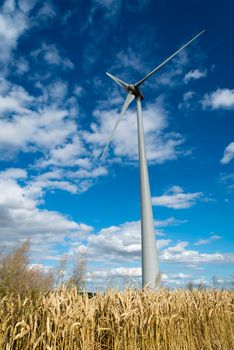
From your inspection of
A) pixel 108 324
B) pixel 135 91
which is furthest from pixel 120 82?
pixel 108 324

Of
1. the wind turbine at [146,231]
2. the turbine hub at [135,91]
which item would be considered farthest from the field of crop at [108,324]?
the turbine hub at [135,91]

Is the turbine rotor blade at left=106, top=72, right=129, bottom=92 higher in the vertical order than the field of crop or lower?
higher

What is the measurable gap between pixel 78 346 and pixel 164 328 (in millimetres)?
2972

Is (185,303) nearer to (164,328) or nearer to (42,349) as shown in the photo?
(164,328)

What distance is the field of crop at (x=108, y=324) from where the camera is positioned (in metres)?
6.23

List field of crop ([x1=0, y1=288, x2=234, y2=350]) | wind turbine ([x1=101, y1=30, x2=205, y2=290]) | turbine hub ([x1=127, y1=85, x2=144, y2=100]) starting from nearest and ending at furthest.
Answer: field of crop ([x1=0, y1=288, x2=234, y2=350]) < wind turbine ([x1=101, y1=30, x2=205, y2=290]) < turbine hub ([x1=127, y1=85, x2=144, y2=100])

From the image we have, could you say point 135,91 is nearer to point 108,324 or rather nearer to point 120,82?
point 120,82

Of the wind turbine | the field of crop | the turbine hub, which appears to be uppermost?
the turbine hub

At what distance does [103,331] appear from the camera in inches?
303

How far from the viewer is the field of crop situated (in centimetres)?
623

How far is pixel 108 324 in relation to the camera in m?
7.66

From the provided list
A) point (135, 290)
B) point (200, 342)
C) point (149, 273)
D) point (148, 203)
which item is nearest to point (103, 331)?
point (135, 290)

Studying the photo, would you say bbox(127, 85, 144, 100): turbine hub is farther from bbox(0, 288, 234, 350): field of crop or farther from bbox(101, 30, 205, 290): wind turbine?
bbox(0, 288, 234, 350): field of crop

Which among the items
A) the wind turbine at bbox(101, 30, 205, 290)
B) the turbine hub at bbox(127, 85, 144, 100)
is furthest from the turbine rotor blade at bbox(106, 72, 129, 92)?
the wind turbine at bbox(101, 30, 205, 290)
